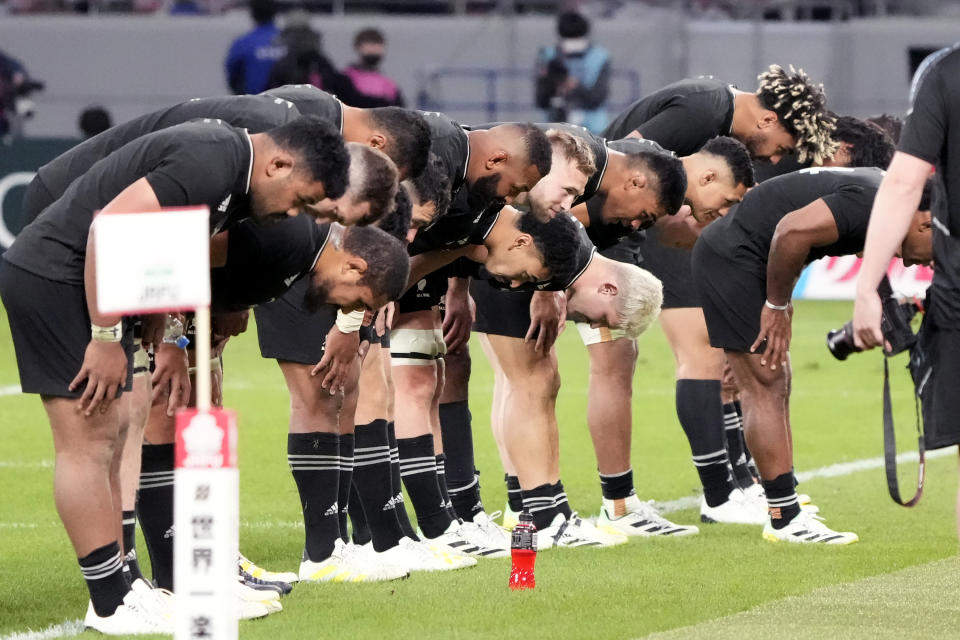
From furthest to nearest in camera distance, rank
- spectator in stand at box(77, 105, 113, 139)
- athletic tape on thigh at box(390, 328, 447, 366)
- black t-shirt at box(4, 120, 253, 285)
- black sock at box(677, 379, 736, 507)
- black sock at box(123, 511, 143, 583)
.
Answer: spectator in stand at box(77, 105, 113, 139)
black sock at box(677, 379, 736, 507)
athletic tape on thigh at box(390, 328, 447, 366)
black sock at box(123, 511, 143, 583)
black t-shirt at box(4, 120, 253, 285)

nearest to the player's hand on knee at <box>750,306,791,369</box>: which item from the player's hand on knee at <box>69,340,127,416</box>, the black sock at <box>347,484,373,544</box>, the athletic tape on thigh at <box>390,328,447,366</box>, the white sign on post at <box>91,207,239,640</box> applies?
the athletic tape on thigh at <box>390,328,447,366</box>

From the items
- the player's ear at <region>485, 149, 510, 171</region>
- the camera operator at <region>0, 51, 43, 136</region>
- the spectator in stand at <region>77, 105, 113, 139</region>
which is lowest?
the camera operator at <region>0, 51, 43, 136</region>

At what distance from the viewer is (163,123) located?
597 cm

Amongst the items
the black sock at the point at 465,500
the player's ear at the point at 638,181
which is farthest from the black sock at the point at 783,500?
the player's ear at the point at 638,181

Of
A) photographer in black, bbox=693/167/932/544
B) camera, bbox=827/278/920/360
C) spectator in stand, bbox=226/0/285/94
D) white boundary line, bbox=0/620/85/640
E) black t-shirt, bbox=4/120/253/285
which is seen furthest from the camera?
spectator in stand, bbox=226/0/285/94

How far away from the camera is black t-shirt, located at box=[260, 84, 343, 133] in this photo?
6.36 m

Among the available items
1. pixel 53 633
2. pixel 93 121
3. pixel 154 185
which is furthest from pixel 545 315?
pixel 93 121

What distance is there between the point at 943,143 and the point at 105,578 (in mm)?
2833

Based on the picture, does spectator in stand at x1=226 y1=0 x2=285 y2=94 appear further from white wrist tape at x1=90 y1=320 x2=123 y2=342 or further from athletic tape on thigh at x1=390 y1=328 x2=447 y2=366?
white wrist tape at x1=90 y1=320 x2=123 y2=342

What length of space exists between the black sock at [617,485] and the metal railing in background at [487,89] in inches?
575

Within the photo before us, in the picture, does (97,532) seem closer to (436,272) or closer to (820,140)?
(436,272)

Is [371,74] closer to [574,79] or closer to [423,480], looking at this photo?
[574,79]

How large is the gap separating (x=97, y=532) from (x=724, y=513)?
3.73 metres

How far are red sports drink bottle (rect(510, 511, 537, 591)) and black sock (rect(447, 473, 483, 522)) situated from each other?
1.50m
